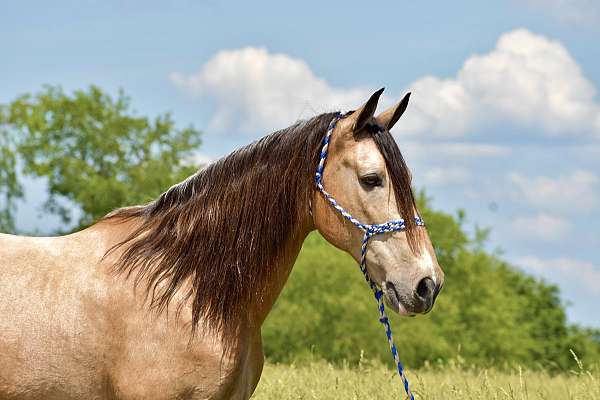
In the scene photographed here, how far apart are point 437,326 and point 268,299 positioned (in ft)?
128

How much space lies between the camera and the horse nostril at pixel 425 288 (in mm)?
4523

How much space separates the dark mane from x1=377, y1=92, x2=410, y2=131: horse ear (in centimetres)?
19

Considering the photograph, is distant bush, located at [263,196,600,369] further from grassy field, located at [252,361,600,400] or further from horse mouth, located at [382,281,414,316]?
horse mouth, located at [382,281,414,316]

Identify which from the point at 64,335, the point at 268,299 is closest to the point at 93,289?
the point at 64,335

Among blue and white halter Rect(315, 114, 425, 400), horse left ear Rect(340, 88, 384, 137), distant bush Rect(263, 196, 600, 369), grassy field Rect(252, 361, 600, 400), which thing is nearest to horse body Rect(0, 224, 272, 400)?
blue and white halter Rect(315, 114, 425, 400)

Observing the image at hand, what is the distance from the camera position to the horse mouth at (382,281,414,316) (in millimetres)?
4578

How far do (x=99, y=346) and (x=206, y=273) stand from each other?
81 cm

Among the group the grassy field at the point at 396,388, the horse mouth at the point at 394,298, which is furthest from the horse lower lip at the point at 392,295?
the grassy field at the point at 396,388

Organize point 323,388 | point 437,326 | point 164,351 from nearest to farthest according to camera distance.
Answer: point 164,351
point 323,388
point 437,326

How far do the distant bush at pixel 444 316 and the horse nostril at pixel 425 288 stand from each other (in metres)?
25.7

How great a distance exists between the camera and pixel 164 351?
4.62 m

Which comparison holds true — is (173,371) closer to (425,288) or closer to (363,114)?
(425,288)

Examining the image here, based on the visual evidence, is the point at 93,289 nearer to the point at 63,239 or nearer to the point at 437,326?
the point at 63,239

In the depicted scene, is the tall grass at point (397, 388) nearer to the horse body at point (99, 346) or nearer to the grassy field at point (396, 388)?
the grassy field at point (396, 388)
